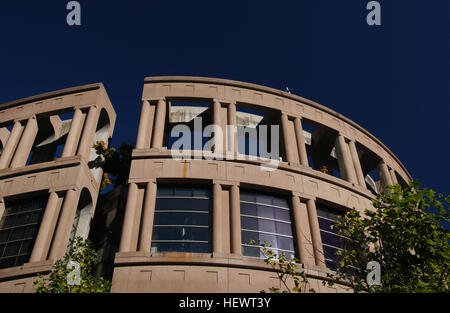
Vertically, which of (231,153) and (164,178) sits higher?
(231,153)

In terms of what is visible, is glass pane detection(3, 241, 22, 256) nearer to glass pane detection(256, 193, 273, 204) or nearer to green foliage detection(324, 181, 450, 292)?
glass pane detection(256, 193, 273, 204)

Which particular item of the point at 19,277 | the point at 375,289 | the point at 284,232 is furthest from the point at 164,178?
the point at 375,289

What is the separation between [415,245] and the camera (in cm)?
1037

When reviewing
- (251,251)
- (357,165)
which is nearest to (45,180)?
(251,251)

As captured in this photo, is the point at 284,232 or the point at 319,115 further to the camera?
the point at 319,115

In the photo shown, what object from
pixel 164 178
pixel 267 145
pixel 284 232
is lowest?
pixel 284 232

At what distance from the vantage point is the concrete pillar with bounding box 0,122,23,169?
22.2 meters

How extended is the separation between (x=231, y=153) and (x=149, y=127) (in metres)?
5.10

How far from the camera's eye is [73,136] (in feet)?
72.6

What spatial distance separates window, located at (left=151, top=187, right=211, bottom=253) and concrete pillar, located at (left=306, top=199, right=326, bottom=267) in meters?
5.17

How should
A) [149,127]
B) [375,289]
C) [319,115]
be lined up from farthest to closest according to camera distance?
[319,115] < [149,127] < [375,289]

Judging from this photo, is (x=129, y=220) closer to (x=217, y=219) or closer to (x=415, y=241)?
(x=217, y=219)
